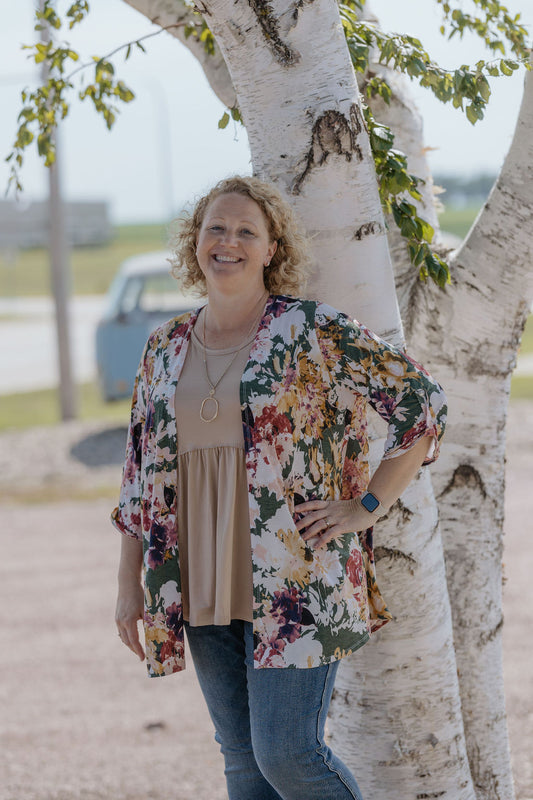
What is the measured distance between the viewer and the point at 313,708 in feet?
7.14

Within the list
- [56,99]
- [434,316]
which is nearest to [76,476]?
[56,99]

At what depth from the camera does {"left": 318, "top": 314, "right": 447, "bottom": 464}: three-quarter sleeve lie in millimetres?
2184

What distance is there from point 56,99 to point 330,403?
70.1 inches

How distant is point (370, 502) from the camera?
223cm

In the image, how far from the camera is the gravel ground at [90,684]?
3.90m

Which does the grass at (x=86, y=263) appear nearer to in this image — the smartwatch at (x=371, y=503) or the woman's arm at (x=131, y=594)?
the woman's arm at (x=131, y=594)

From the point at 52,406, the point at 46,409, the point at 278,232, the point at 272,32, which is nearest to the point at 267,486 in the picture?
the point at 278,232

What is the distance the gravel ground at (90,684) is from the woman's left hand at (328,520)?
1.90 m

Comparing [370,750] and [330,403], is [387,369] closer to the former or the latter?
[330,403]

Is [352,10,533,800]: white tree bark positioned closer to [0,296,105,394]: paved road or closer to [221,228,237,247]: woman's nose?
[221,228,237,247]: woman's nose

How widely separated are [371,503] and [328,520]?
11 centimetres

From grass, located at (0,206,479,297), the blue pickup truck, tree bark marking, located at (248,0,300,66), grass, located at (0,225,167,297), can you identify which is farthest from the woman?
grass, located at (0,225,167,297)

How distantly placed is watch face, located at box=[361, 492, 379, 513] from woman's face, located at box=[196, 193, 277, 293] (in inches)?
21.5

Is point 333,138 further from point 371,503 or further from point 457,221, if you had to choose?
point 457,221
